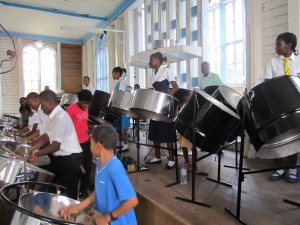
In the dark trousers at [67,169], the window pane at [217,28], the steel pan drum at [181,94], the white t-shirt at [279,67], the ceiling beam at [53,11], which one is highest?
the ceiling beam at [53,11]

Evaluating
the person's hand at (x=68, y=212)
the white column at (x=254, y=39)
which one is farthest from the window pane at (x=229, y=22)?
the person's hand at (x=68, y=212)

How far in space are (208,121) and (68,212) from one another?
0.80m

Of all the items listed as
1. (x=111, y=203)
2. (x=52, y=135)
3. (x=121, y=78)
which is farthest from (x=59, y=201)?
(x=121, y=78)

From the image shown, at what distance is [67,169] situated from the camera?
6.08 ft

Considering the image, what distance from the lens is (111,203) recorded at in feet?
3.76

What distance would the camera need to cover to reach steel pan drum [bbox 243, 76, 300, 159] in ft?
4.07

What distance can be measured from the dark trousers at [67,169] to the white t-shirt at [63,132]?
0.11 feet

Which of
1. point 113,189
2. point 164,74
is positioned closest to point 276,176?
point 164,74

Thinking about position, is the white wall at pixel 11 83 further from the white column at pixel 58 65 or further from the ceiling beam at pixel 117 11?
the ceiling beam at pixel 117 11

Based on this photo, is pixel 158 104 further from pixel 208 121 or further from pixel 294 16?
pixel 294 16

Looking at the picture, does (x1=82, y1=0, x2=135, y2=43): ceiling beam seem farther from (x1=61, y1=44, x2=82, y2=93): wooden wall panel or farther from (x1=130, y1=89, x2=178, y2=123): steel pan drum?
(x1=130, y1=89, x2=178, y2=123): steel pan drum

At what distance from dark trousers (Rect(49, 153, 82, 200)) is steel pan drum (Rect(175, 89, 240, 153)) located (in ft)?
2.35

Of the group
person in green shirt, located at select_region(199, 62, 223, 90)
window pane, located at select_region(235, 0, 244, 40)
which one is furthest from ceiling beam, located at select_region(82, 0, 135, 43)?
person in green shirt, located at select_region(199, 62, 223, 90)

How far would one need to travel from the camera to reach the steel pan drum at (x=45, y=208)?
839 millimetres
